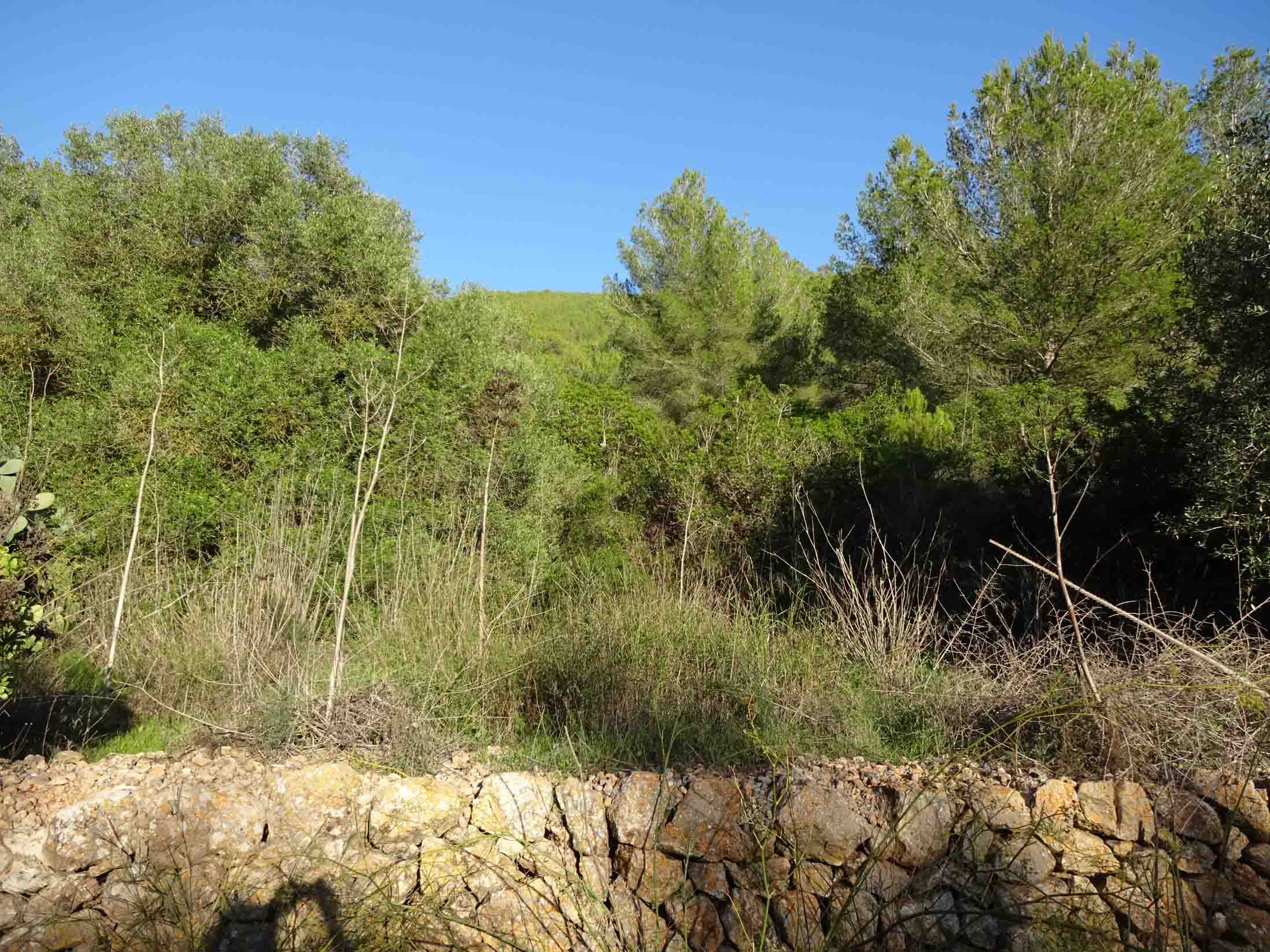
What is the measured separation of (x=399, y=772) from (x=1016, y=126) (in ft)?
47.4

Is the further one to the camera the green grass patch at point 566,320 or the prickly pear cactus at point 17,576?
the green grass patch at point 566,320


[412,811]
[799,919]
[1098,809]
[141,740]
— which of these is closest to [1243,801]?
[1098,809]

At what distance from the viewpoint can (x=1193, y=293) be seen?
6336mm

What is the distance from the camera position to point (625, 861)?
329 centimetres

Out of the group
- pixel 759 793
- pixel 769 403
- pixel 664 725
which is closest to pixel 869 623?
pixel 664 725

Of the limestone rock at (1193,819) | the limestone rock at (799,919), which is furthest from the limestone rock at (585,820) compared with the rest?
the limestone rock at (1193,819)

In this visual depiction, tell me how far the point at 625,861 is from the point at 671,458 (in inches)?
265

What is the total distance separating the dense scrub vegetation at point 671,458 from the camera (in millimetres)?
4086

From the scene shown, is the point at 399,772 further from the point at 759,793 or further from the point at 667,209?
the point at 667,209

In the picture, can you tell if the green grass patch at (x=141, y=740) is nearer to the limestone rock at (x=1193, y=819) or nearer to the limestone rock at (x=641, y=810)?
the limestone rock at (x=641, y=810)

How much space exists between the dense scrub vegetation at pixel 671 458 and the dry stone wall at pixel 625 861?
15.5 inches

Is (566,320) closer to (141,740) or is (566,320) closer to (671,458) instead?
(671,458)

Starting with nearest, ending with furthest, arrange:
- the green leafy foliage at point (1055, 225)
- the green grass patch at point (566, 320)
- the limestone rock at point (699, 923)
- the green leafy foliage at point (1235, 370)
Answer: the limestone rock at point (699, 923) < the green leafy foliage at point (1235, 370) < the green leafy foliage at point (1055, 225) < the green grass patch at point (566, 320)

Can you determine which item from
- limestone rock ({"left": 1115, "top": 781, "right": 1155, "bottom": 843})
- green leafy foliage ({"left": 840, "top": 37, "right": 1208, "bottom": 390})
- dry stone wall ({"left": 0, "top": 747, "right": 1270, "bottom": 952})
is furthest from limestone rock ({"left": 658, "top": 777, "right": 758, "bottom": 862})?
green leafy foliage ({"left": 840, "top": 37, "right": 1208, "bottom": 390})
